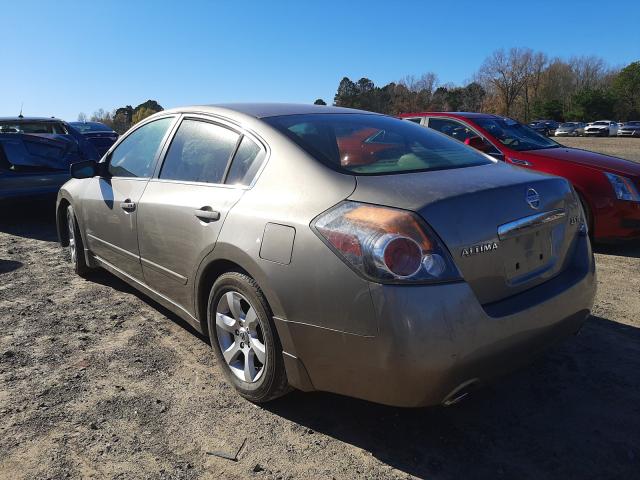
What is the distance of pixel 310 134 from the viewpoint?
9.58 ft

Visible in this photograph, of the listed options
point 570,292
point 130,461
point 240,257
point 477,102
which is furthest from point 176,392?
point 477,102

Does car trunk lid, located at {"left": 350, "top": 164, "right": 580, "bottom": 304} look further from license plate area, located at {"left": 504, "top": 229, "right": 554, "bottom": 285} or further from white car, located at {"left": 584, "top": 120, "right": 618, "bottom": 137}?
white car, located at {"left": 584, "top": 120, "right": 618, "bottom": 137}

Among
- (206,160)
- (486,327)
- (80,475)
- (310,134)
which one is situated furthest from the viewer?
(206,160)

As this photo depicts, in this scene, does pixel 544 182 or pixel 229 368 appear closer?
pixel 544 182

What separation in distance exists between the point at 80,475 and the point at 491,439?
187 cm

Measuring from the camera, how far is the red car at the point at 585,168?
535cm

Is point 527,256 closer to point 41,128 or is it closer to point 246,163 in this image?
point 246,163

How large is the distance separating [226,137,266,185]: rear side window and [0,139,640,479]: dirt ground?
47.0 inches

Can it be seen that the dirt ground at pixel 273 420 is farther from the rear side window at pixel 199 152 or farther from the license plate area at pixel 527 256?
the rear side window at pixel 199 152

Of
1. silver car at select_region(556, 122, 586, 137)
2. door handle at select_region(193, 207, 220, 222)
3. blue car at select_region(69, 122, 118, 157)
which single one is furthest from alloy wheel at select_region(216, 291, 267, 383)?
silver car at select_region(556, 122, 586, 137)

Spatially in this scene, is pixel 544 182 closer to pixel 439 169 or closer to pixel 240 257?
pixel 439 169

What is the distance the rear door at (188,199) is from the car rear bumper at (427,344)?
0.84m

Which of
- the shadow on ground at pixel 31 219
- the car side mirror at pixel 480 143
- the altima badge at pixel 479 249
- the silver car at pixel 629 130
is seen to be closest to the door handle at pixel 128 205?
the altima badge at pixel 479 249

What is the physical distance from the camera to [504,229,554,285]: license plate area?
2.37m
